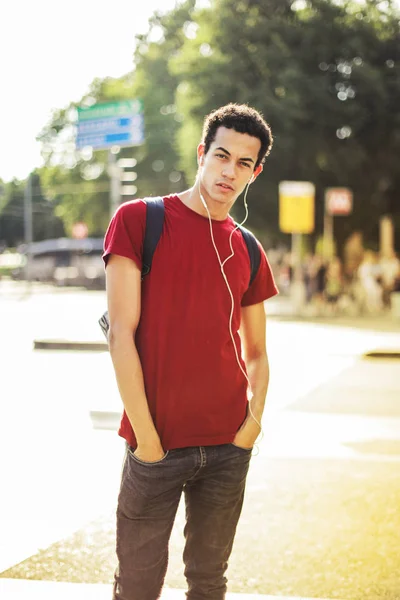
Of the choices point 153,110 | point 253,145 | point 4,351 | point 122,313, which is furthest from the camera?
point 153,110

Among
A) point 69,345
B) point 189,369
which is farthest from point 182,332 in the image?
point 69,345

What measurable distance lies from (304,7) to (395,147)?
606 cm

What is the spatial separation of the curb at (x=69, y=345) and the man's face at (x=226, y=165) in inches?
555

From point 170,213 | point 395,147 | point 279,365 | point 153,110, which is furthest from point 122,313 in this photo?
point 153,110

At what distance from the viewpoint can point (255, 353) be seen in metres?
3.22

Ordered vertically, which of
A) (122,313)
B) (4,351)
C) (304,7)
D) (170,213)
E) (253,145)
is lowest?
(4,351)

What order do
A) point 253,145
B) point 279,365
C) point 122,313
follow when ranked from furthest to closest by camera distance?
point 279,365, point 253,145, point 122,313

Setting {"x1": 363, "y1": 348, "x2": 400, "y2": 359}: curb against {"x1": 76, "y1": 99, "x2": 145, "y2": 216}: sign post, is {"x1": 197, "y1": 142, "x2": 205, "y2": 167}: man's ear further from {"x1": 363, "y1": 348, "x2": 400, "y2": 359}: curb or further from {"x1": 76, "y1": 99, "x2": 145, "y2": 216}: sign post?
{"x1": 76, "y1": 99, "x2": 145, "y2": 216}: sign post

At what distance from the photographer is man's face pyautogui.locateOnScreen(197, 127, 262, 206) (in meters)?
2.98

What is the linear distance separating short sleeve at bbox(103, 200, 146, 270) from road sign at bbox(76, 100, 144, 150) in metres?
23.4

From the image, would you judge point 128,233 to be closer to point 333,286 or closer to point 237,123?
point 237,123

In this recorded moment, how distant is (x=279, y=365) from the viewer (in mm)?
14102

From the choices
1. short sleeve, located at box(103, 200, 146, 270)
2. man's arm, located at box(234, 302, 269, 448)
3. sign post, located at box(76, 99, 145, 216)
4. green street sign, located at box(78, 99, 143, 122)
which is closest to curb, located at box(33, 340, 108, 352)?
sign post, located at box(76, 99, 145, 216)

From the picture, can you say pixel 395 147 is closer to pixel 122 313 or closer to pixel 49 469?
pixel 49 469
